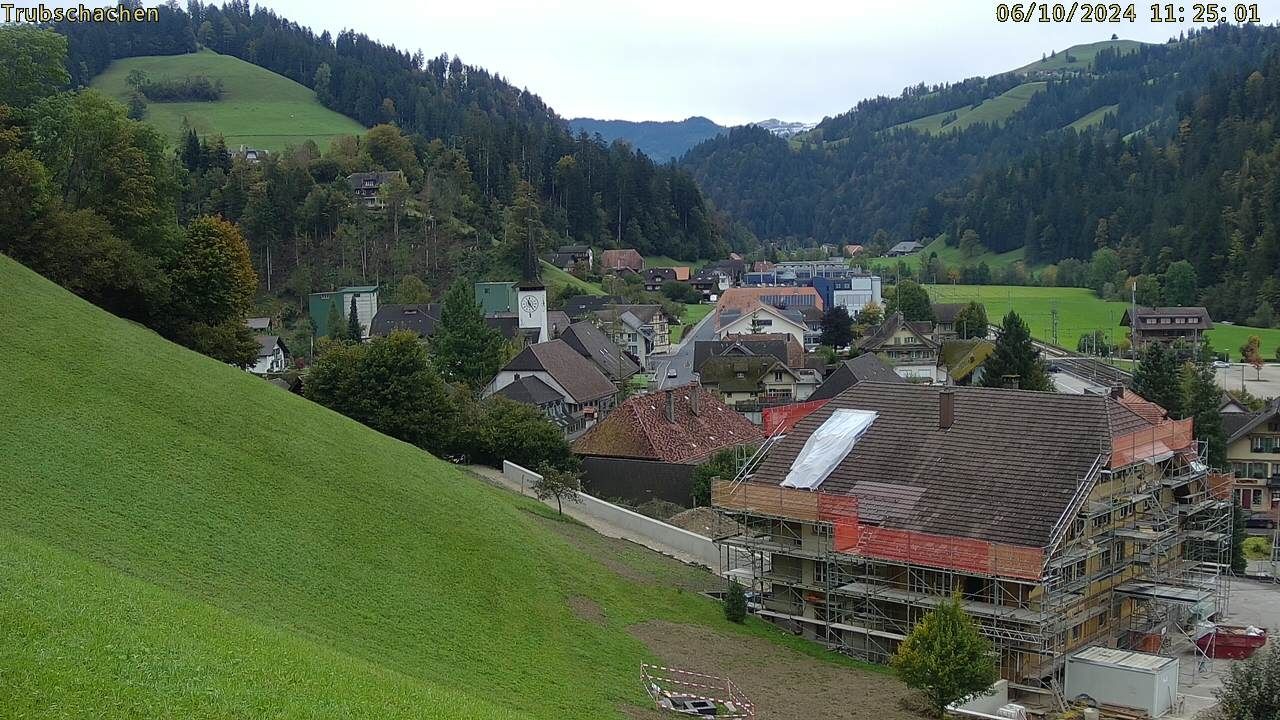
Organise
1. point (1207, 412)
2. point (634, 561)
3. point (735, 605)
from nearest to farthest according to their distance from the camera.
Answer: point (735, 605)
point (634, 561)
point (1207, 412)

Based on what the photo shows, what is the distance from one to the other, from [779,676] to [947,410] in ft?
28.2

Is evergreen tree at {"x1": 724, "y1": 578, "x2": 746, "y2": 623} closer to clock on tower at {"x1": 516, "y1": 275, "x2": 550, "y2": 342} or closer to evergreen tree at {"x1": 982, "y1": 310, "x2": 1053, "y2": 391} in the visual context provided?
evergreen tree at {"x1": 982, "y1": 310, "x2": 1053, "y2": 391}

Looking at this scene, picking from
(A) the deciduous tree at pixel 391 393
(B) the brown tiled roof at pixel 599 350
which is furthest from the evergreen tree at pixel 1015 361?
(A) the deciduous tree at pixel 391 393

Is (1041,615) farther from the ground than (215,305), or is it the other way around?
(215,305)

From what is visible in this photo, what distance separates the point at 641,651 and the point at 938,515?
7.50 meters

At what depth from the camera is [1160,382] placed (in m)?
53.0

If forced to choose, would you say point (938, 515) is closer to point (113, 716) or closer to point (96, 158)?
point (113, 716)

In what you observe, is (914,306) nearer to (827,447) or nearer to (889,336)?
(889,336)

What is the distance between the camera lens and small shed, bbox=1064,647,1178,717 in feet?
76.3

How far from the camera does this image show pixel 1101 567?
26.8 m

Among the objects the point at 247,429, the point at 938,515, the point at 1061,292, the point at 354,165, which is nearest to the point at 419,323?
the point at 354,165

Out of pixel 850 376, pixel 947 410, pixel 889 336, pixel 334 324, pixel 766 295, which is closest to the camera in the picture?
pixel 947 410

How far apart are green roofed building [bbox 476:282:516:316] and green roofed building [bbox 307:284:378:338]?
840 cm

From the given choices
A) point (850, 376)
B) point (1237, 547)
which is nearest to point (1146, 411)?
point (1237, 547)
